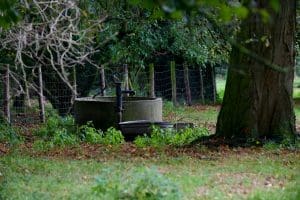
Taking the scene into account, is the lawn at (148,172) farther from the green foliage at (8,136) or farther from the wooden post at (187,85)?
the wooden post at (187,85)

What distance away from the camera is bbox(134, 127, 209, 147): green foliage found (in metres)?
10.0

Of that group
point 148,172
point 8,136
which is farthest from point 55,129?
point 148,172

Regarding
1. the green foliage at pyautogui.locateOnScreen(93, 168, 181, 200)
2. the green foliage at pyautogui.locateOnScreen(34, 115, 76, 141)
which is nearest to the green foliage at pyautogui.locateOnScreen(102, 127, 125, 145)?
the green foliage at pyautogui.locateOnScreen(34, 115, 76, 141)

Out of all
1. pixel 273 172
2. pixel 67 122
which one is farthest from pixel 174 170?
pixel 67 122

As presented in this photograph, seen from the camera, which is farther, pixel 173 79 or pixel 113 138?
pixel 173 79

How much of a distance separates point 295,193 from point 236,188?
668 millimetres

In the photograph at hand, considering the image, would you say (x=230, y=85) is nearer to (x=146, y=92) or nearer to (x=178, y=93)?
(x=146, y=92)

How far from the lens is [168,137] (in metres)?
10.5

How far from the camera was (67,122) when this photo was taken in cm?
1350

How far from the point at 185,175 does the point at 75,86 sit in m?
8.56

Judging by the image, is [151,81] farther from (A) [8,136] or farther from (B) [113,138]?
(B) [113,138]

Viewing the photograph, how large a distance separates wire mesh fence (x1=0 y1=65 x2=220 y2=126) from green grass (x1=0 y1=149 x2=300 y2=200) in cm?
275

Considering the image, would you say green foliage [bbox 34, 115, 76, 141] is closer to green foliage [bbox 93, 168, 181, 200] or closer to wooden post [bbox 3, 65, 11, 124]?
wooden post [bbox 3, 65, 11, 124]

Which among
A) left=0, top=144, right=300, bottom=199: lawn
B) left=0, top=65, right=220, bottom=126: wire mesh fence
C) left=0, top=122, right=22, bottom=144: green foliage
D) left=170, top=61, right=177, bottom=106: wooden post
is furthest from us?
left=170, top=61, right=177, bottom=106: wooden post
